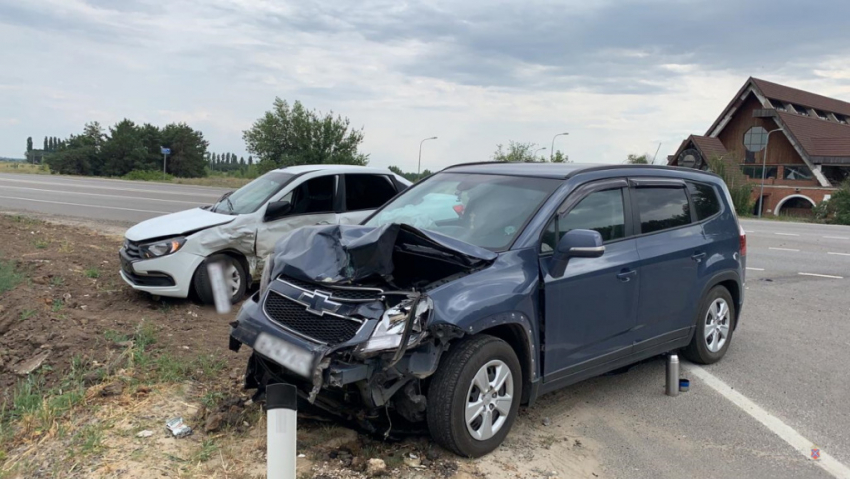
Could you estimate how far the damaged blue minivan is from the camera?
354 cm

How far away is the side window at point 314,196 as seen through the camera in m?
7.82

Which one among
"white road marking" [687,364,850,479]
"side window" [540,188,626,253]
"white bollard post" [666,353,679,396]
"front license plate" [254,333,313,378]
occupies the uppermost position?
"side window" [540,188,626,253]

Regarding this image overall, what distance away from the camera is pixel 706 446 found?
4.25 metres

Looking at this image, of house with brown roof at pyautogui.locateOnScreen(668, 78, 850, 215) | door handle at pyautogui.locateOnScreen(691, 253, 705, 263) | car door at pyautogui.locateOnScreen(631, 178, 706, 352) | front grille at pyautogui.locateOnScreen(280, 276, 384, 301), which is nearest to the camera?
front grille at pyautogui.locateOnScreen(280, 276, 384, 301)

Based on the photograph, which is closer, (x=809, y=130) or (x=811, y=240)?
(x=811, y=240)

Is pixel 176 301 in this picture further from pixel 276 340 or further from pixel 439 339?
pixel 439 339

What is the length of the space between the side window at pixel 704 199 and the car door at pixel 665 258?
118 millimetres

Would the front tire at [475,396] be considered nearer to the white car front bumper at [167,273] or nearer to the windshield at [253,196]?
the white car front bumper at [167,273]

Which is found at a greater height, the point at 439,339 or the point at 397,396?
the point at 439,339

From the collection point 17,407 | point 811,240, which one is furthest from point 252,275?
point 811,240

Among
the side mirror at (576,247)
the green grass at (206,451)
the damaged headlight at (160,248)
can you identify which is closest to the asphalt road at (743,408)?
the side mirror at (576,247)

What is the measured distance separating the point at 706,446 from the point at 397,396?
2.17 meters

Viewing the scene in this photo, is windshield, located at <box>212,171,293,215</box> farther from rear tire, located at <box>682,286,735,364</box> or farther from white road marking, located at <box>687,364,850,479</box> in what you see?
white road marking, located at <box>687,364,850,479</box>

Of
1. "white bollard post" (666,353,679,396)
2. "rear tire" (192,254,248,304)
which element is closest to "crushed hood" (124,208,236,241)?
"rear tire" (192,254,248,304)
